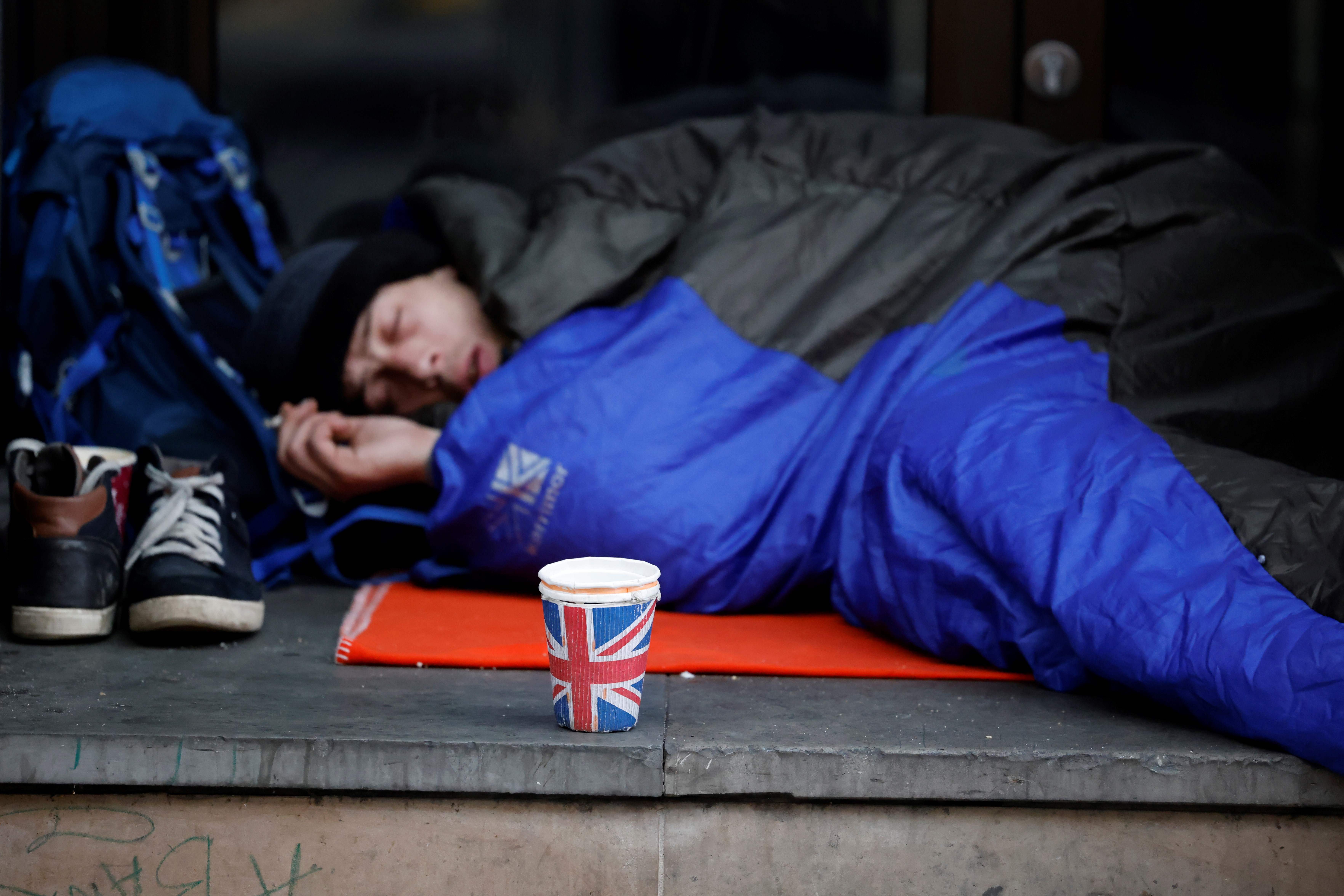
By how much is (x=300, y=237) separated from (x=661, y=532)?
50.5 inches

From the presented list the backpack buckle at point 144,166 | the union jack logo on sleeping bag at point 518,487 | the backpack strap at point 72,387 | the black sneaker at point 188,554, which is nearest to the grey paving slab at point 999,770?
the union jack logo on sleeping bag at point 518,487

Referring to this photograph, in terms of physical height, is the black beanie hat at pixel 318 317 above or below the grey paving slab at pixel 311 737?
above

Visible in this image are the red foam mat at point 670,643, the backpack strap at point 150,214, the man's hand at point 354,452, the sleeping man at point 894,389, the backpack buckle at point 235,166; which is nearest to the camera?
the sleeping man at point 894,389

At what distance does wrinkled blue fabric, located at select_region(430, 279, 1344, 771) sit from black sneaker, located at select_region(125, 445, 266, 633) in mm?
284

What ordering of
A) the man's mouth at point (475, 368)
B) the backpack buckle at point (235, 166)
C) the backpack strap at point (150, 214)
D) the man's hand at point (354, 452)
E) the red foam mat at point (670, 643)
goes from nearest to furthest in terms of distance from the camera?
the red foam mat at point (670, 643) → the man's hand at point (354, 452) → the man's mouth at point (475, 368) → the backpack strap at point (150, 214) → the backpack buckle at point (235, 166)

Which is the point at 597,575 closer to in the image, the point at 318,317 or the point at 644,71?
the point at 318,317

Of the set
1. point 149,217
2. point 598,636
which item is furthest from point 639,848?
point 149,217

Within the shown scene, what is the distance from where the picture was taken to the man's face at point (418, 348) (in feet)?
5.90

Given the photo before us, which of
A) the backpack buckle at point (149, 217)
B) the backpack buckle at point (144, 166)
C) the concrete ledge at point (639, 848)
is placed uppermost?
the backpack buckle at point (144, 166)

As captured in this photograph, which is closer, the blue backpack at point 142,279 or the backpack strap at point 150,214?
the blue backpack at point 142,279

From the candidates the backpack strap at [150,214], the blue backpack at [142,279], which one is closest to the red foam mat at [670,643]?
the blue backpack at [142,279]

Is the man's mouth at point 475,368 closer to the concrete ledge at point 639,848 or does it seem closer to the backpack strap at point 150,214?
the backpack strap at point 150,214

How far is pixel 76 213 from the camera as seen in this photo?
198 centimetres

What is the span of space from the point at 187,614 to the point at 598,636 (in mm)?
583
